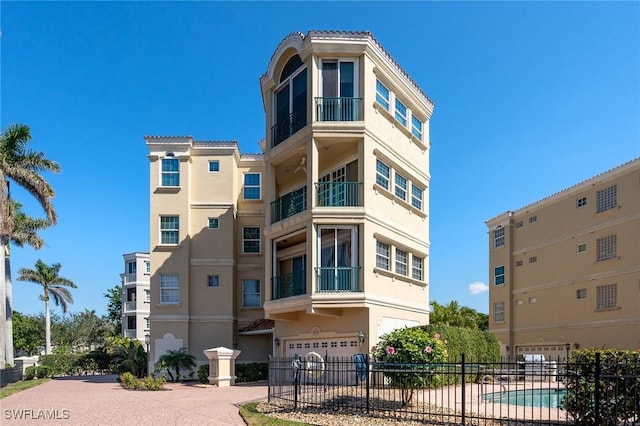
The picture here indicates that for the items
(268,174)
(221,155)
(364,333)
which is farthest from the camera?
(221,155)

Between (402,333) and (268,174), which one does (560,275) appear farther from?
(402,333)

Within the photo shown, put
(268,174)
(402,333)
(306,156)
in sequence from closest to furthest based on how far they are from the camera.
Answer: (402,333) < (306,156) < (268,174)

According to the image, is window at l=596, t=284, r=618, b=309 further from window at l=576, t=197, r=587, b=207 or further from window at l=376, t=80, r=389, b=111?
window at l=376, t=80, r=389, b=111

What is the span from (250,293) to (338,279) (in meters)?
10.8

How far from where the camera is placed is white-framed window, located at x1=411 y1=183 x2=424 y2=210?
2402cm

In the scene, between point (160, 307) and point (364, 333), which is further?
point (160, 307)

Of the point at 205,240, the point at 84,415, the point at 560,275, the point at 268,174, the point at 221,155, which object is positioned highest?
the point at 221,155

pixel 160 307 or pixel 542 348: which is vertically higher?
pixel 160 307

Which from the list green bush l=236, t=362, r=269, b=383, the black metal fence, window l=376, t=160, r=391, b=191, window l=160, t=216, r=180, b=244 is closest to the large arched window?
window l=376, t=160, r=391, b=191

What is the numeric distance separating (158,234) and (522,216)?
26.8m

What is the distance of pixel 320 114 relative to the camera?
789 inches

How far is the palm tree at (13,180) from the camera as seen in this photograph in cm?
2576

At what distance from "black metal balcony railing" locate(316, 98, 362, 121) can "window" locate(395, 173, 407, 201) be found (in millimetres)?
3993

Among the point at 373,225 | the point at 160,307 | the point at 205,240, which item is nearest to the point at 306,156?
the point at 373,225
